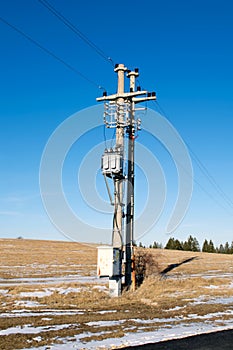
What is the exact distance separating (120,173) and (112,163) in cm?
53

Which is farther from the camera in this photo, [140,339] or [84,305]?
[84,305]

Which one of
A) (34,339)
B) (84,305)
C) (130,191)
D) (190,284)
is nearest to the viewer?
(34,339)

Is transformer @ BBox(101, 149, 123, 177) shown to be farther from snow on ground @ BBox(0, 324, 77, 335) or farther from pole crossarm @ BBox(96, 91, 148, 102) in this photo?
snow on ground @ BBox(0, 324, 77, 335)

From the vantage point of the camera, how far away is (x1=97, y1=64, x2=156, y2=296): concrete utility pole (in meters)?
16.1

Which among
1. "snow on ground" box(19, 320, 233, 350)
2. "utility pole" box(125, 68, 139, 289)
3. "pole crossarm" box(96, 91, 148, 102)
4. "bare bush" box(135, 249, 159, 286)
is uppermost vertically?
"pole crossarm" box(96, 91, 148, 102)

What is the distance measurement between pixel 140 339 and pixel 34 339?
2.14 m

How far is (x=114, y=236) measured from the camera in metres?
17.2

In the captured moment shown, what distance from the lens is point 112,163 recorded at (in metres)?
16.7

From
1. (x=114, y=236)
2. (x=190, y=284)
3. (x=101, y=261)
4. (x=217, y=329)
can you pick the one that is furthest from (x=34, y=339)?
(x=190, y=284)

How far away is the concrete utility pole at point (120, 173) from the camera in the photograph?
16094 mm

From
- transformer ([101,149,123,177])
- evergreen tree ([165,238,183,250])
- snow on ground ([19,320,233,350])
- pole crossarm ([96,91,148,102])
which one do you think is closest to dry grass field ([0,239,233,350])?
snow on ground ([19,320,233,350])

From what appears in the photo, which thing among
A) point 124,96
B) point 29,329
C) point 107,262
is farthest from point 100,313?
point 124,96

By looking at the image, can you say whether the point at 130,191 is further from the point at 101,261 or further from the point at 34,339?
the point at 34,339

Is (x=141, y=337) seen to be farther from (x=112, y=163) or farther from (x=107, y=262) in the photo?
(x=112, y=163)
